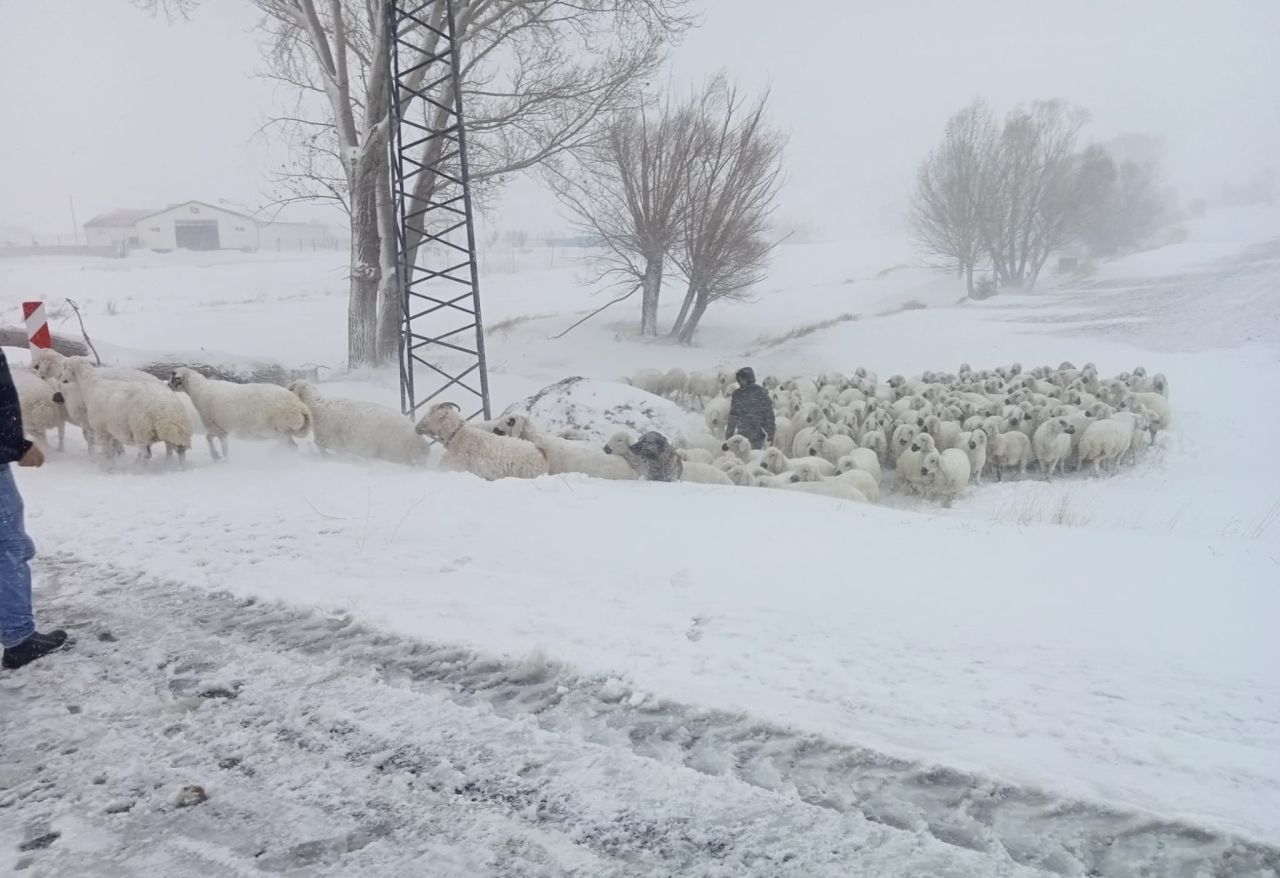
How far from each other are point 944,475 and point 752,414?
241cm

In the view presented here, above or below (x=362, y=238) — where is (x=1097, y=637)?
below

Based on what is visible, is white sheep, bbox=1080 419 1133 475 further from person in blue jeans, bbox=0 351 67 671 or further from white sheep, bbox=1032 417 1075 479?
person in blue jeans, bbox=0 351 67 671

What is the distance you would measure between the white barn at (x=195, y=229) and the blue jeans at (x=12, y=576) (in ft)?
37.7

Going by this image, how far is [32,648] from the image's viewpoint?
10.1 feet

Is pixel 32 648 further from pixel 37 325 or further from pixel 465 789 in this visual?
pixel 37 325

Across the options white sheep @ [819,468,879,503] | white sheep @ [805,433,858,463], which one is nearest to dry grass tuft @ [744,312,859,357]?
white sheep @ [805,433,858,463]

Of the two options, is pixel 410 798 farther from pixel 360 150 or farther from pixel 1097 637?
pixel 360 150

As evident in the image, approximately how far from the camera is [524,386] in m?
13.7

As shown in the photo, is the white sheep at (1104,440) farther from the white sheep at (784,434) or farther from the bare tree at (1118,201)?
the bare tree at (1118,201)

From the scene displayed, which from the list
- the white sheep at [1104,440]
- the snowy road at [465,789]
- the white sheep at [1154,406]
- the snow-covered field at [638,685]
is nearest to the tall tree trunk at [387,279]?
the snow-covered field at [638,685]

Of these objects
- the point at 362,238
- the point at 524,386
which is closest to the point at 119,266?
the point at 362,238

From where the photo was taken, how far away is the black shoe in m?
3.03

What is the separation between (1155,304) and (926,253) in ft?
20.9

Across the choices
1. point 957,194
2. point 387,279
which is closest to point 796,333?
point 957,194
